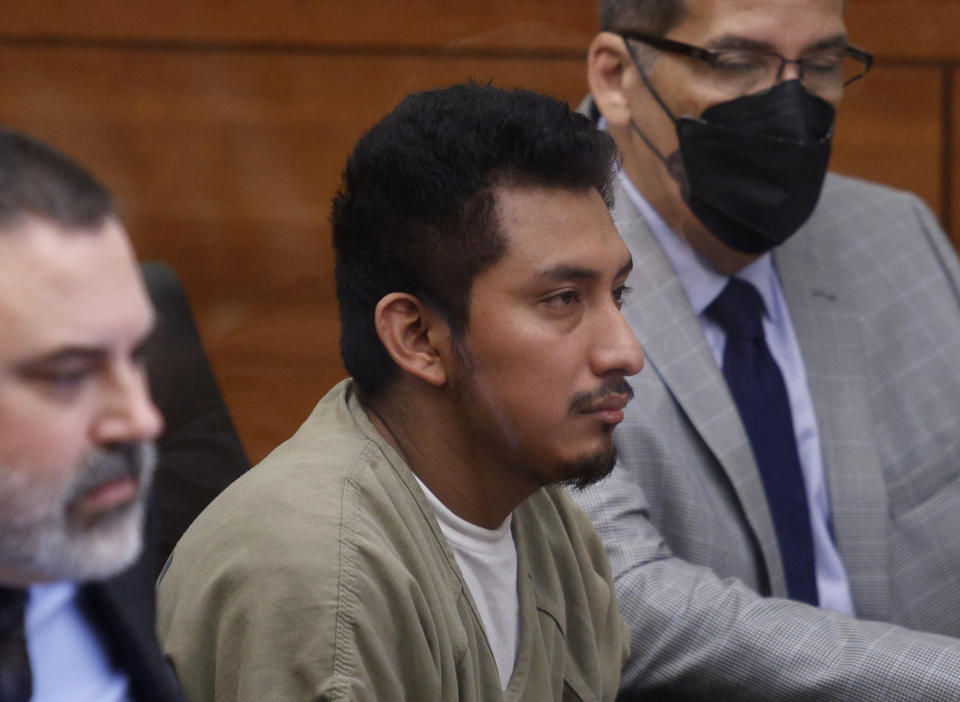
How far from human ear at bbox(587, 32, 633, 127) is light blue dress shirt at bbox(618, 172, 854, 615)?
0.09 metres

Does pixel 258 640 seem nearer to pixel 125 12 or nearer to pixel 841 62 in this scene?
pixel 125 12

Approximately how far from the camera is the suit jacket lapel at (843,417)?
1479mm

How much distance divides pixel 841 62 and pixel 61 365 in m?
1.25

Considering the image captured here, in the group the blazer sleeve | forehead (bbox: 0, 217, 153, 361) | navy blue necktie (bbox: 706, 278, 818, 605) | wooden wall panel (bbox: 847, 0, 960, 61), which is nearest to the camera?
forehead (bbox: 0, 217, 153, 361)

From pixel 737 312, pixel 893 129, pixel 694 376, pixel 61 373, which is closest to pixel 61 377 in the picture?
pixel 61 373

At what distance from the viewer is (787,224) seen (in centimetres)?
151

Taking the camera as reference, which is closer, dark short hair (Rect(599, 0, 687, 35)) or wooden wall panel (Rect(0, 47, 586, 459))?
wooden wall panel (Rect(0, 47, 586, 459))

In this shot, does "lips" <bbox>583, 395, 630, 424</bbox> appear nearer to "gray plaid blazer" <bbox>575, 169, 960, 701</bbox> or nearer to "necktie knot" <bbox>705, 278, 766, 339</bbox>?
"gray plaid blazer" <bbox>575, 169, 960, 701</bbox>

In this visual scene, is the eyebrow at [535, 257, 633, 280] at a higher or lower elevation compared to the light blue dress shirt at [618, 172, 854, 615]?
higher

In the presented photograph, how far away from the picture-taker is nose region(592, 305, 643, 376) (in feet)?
3.25

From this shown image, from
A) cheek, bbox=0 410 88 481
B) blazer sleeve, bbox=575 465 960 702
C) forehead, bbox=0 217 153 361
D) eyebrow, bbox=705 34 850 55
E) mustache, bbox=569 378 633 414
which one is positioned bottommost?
blazer sleeve, bbox=575 465 960 702

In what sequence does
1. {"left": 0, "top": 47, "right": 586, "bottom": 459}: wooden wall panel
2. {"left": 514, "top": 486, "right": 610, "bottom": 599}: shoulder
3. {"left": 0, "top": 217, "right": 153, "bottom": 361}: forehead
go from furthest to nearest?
{"left": 0, "top": 47, "right": 586, "bottom": 459}: wooden wall panel, {"left": 514, "top": 486, "right": 610, "bottom": 599}: shoulder, {"left": 0, "top": 217, "right": 153, "bottom": 361}: forehead

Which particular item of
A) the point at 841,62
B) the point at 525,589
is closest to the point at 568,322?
the point at 525,589

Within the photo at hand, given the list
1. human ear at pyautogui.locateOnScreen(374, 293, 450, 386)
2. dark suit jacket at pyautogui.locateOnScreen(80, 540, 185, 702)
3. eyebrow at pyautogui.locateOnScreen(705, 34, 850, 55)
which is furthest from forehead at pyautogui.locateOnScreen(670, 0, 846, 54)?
dark suit jacket at pyautogui.locateOnScreen(80, 540, 185, 702)
